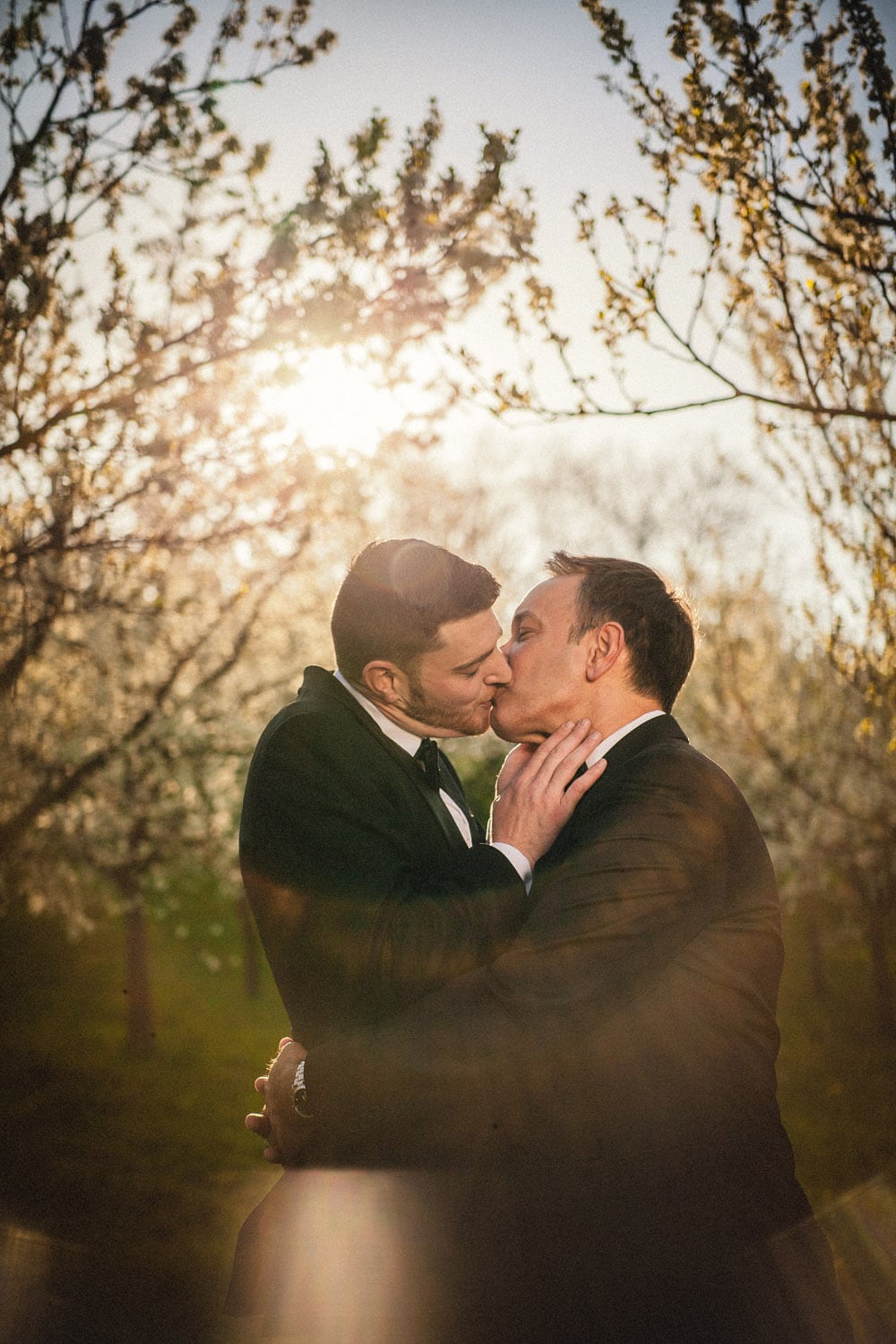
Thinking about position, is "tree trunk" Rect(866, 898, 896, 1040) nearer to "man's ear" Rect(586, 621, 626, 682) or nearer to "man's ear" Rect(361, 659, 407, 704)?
"man's ear" Rect(586, 621, 626, 682)

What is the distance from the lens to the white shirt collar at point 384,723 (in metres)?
3.24

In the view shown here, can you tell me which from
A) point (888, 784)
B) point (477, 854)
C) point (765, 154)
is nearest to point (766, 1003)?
point (477, 854)

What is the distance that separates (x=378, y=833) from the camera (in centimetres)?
269

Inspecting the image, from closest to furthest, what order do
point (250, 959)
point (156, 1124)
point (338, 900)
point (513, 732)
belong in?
point (338, 900) → point (513, 732) → point (156, 1124) → point (250, 959)

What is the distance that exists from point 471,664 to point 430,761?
1.23 feet

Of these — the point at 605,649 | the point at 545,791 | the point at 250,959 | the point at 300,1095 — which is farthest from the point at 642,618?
the point at 250,959

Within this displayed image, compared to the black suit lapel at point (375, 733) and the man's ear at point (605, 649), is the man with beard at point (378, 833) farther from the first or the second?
the man's ear at point (605, 649)

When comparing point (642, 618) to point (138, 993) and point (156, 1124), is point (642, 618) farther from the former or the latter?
point (138, 993)

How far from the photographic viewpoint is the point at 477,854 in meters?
2.73

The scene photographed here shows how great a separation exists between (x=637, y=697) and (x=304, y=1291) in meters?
2.11

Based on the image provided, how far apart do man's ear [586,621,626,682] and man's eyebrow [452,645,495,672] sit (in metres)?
0.38

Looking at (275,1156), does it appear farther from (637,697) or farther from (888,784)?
(888,784)

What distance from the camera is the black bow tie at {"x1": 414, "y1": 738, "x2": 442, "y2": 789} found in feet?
10.6

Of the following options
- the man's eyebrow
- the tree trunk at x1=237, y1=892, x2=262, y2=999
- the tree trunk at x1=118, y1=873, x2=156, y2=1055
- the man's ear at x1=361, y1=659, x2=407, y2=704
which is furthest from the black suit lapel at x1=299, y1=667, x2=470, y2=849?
the tree trunk at x1=237, y1=892, x2=262, y2=999
